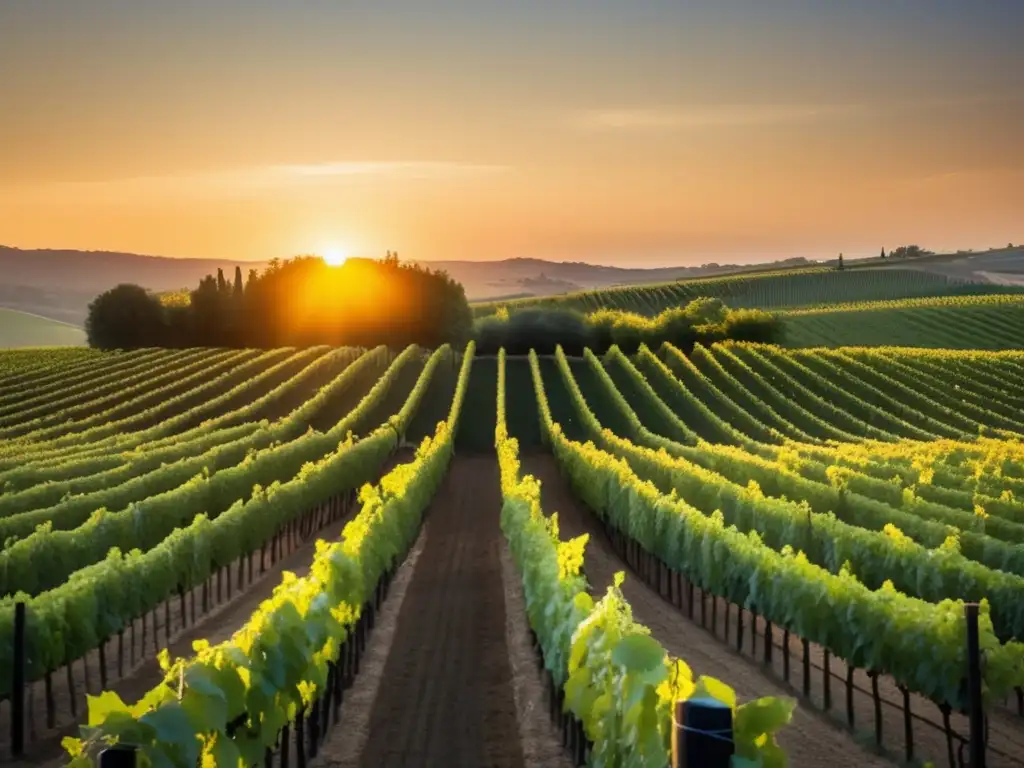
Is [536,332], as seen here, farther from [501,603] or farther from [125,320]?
[501,603]

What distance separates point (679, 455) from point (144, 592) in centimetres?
2850

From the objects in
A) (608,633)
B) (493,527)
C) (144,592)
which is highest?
(608,633)

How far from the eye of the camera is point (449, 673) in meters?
20.2

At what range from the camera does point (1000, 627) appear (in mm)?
18516

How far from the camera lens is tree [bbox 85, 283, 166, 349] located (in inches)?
4139

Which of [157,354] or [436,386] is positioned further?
[157,354]

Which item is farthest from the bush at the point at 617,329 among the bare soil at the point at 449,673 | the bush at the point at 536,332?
the bare soil at the point at 449,673

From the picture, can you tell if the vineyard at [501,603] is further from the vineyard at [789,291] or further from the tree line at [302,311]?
the vineyard at [789,291]

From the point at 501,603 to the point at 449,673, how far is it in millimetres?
5929

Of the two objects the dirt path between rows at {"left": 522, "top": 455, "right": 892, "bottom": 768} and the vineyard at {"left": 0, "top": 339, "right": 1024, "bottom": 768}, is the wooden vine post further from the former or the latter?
the dirt path between rows at {"left": 522, "top": 455, "right": 892, "bottom": 768}

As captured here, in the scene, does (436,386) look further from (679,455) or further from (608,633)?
(608,633)

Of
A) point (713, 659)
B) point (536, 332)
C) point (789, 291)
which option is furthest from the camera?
point (789, 291)

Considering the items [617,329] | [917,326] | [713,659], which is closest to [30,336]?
[617,329]

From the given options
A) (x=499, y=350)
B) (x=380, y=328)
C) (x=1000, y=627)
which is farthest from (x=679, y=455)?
(x=380, y=328)
